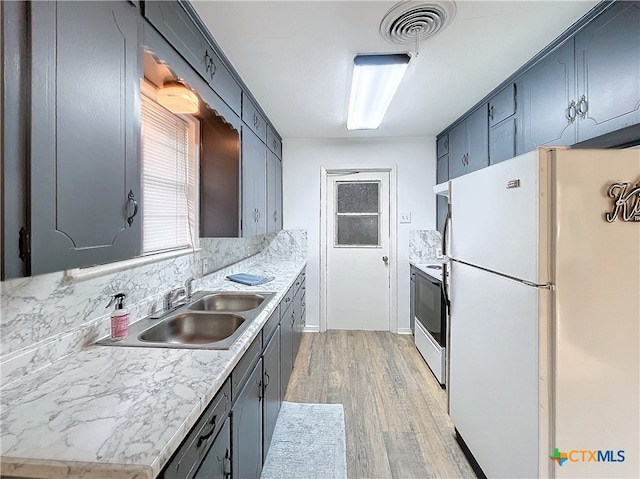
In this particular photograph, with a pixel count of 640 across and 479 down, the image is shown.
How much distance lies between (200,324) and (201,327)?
0.06 ft

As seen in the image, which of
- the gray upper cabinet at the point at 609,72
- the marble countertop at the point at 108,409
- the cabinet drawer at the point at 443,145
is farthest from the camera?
the cabinet drawer at the point at 443,145

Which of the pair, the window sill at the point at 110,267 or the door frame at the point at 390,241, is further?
the door frame at the point at 390,241

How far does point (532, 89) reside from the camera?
2.02 meters

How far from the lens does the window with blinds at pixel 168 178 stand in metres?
1.73

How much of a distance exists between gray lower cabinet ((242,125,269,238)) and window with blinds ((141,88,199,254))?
35 cm

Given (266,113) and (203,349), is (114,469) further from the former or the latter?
(266,113)

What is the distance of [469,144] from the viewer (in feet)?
9.63

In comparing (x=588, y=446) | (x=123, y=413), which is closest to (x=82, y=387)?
(x=123, y=413)

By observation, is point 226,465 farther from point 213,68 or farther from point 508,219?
point 213,68

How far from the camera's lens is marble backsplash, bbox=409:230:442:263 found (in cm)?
378

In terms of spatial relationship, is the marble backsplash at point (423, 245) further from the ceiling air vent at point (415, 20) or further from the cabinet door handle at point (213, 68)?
the cabinet door handle at point (213, 68)

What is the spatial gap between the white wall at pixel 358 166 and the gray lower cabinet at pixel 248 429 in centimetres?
241

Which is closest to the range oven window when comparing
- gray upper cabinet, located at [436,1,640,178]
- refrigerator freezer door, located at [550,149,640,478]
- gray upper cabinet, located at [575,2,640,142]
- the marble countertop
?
gray upper cabinet, located at [436,1,640,178]

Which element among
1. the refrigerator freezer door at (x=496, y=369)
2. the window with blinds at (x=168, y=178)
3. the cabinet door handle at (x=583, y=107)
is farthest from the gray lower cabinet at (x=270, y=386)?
the cabinet door handle at (x=583, y=107)
